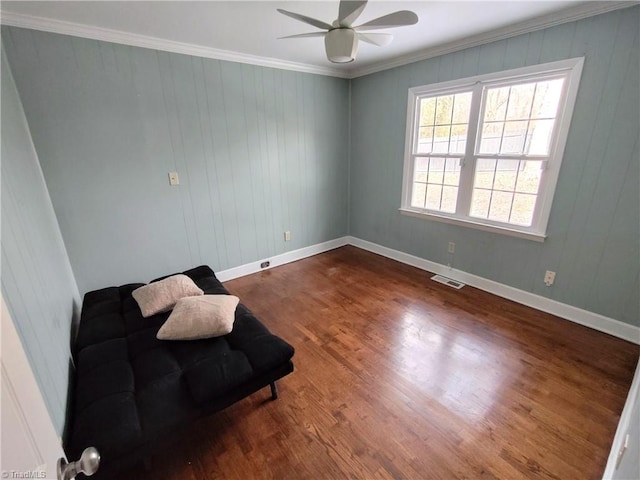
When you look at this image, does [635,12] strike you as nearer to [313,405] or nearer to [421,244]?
[421,244]

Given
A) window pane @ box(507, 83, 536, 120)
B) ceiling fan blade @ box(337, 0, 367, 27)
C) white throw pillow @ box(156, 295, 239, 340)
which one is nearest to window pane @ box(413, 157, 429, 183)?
window pane @ box(507, 83, 536, 120)

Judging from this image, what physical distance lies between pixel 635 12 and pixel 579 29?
282mm

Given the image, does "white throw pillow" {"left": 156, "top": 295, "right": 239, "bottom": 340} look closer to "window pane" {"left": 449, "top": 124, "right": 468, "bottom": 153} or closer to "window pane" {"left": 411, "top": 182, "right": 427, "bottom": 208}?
"window pane" {"left": 411, "top": 182, "right": 427, "bottom": 208}

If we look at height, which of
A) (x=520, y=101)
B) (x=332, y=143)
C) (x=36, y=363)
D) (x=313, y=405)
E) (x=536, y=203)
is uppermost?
(x=520, y=101)

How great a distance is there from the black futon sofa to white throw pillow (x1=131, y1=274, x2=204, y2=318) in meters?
0.06

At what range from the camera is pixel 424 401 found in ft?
5.86

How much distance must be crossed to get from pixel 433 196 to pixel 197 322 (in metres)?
2.80

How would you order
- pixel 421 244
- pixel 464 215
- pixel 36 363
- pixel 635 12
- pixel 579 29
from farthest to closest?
pixel 421 244, pixel 464 215, pixel 579 29, pixel 635 12, pixel 36 363

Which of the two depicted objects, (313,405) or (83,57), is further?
(83,57)

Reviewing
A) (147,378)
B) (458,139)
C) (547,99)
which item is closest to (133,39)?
(147,378)

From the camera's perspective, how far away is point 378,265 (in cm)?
376

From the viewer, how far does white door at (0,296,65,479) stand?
1.59 ft

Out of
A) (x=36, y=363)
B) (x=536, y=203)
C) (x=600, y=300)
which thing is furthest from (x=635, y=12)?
(x=36, y=363)

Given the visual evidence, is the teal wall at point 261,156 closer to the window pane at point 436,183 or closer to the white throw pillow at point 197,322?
the window pane at point 436,183
